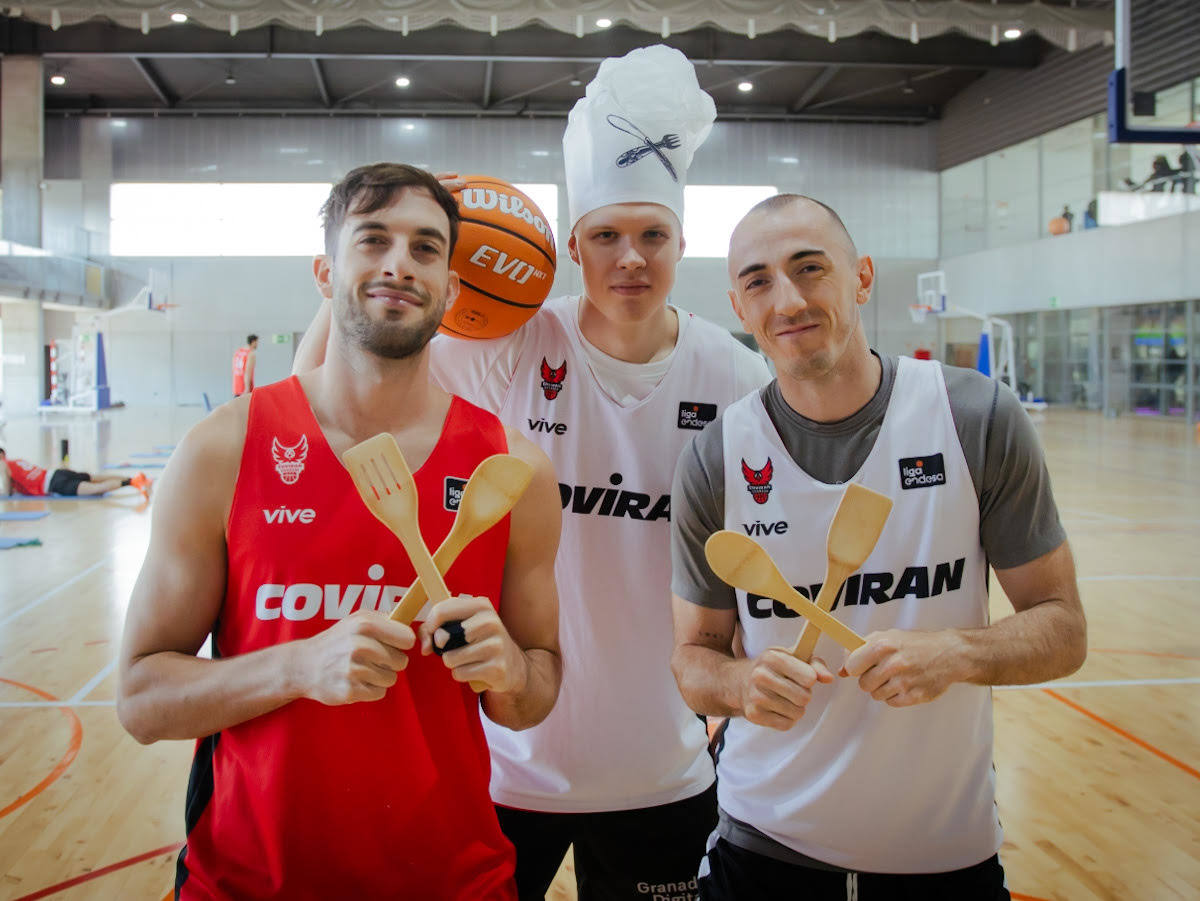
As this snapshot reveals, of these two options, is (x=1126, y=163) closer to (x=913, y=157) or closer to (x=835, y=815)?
(x=913, y=157)

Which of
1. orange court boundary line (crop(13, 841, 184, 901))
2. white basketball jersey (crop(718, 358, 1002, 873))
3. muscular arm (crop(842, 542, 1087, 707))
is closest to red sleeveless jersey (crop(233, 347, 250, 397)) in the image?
orange court boundary line (crop(13, 841, 184, 901))

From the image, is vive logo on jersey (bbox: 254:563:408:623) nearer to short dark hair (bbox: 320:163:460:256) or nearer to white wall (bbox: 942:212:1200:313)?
short dark hair (bbox: 320:163:460:256)

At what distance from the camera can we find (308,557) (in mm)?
1598

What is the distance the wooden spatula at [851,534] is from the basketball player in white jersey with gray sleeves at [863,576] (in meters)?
0.34

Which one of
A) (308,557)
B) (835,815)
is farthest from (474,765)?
(835,815)

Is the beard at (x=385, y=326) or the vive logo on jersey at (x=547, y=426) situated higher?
the beard at (x=385, y=326)

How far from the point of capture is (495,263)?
2.40m

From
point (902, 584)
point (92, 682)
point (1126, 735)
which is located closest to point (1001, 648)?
point (902, 584)

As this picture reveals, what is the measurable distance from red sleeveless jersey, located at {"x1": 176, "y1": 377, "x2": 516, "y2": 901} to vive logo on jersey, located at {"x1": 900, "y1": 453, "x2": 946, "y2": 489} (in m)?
0.89

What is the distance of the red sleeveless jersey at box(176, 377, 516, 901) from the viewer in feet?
5.22

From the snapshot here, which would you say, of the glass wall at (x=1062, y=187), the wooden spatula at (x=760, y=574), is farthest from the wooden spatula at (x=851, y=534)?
the glass wall at (x=1062, y=187)

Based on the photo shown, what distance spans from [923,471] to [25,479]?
11.8 m

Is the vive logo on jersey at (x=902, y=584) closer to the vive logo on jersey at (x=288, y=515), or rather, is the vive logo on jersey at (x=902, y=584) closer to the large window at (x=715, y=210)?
the vive logo on jersey at (x=288, y=515)

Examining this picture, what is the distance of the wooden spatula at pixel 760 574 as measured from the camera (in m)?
1.39
